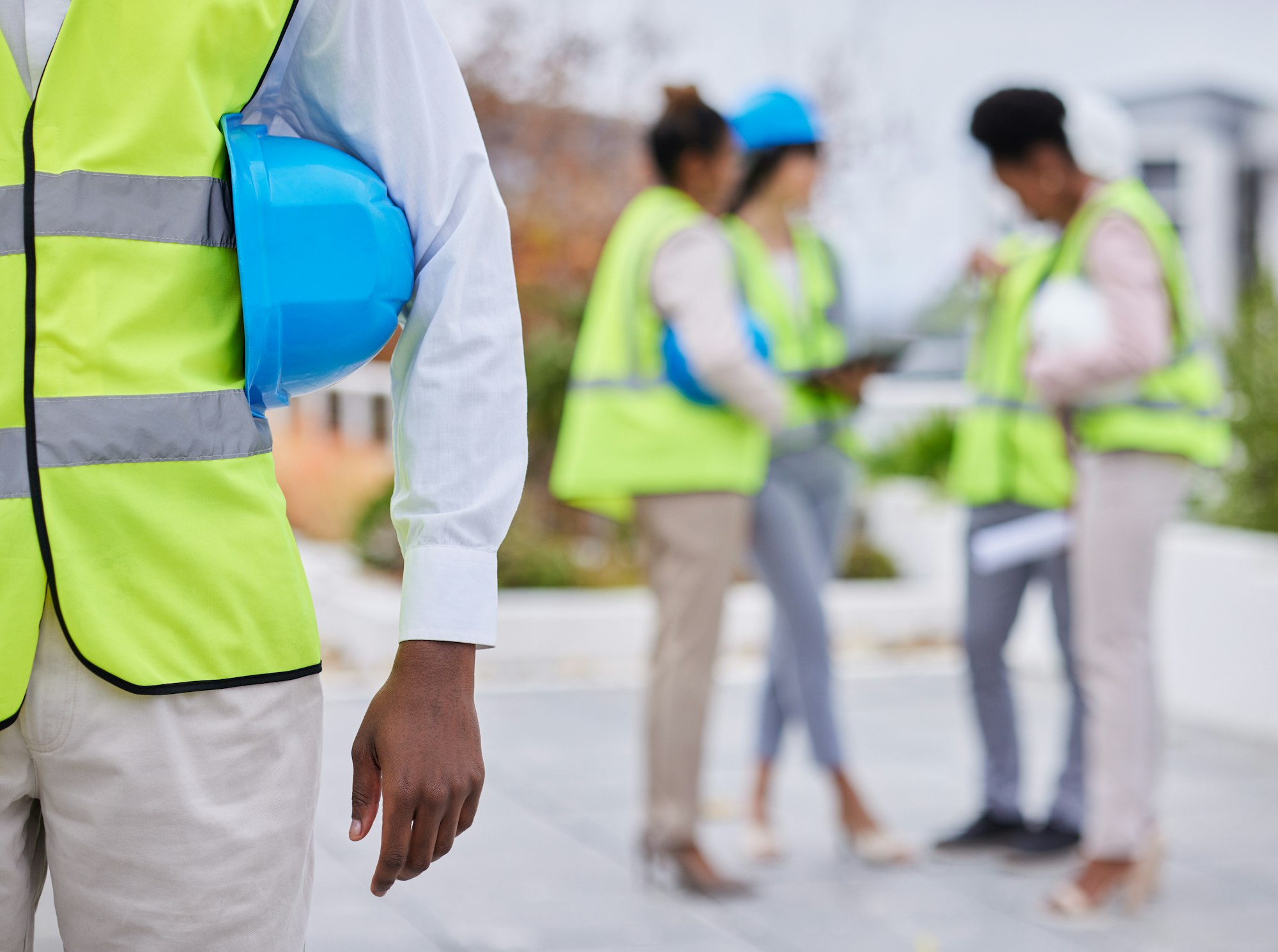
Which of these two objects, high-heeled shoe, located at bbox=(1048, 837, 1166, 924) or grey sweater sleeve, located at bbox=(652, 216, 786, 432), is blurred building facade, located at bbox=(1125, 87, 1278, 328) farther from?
grey sweater sleeve, located at bbox=(652, 216, 786, 432)

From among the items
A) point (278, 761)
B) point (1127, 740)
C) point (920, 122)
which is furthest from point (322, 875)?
point (920, 122)

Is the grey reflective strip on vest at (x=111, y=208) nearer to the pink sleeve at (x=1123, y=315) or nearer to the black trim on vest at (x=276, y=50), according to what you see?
the black trim on vest at (x=276, y=50)

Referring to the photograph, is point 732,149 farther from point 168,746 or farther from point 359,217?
point 168,746

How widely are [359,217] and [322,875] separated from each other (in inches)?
127

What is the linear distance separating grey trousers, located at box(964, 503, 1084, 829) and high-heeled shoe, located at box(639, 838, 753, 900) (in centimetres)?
97

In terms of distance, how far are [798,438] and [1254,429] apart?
352 cm

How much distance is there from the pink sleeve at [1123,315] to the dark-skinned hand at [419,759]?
2870mm

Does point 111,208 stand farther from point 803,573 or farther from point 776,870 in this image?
point 776,870

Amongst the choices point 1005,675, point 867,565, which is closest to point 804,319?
point 1005,675

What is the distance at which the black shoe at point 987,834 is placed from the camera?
4.59 metres

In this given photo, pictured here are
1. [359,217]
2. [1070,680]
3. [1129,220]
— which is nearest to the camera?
[359,217]

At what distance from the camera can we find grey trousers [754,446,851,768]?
14.6 ft

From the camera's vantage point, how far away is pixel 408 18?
1.50m

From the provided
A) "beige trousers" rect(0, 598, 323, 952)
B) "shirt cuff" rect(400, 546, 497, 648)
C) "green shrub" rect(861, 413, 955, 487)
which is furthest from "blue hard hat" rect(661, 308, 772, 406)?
"green shrub" rect(861, 413, 955, 487)
